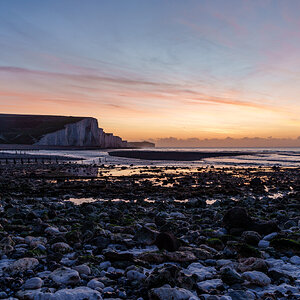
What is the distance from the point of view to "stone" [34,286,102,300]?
389 cm

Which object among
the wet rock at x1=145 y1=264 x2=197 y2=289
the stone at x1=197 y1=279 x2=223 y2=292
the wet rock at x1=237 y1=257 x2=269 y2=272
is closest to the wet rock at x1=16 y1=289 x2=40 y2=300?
the wet rock at x1=145 y1=264 x2=197 y2=289

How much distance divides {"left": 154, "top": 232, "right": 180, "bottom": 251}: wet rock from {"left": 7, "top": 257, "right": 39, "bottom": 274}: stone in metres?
2.52

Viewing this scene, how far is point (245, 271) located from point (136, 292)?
2049 millimetres

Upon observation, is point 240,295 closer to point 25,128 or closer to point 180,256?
point 180,256

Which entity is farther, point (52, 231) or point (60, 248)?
point (52, 231)

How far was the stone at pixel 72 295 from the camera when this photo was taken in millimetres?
3893

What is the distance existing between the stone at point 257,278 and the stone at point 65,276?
8.96 ft

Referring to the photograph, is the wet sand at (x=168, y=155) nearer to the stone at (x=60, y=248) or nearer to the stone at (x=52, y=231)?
the stone at (x=52, y=231)

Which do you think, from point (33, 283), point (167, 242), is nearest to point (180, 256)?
point (167, 242)

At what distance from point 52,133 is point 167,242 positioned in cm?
15623

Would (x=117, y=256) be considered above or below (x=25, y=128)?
below

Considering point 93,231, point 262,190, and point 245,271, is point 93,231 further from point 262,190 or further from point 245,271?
point 262,190

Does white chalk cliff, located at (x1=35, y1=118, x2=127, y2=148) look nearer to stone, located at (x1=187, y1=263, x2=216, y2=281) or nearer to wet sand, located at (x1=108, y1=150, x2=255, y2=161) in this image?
wet sand, located at (x1=108, y1=150, x2=255, y2=161)

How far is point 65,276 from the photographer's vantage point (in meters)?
4.53
